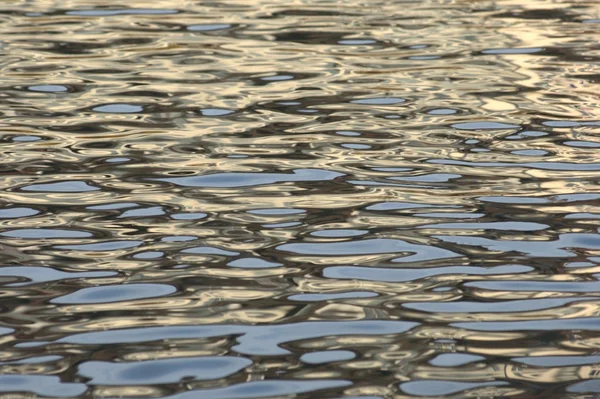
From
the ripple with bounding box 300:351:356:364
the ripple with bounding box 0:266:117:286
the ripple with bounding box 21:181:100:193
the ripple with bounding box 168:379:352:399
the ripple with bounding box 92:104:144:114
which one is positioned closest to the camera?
the ripple with bounding box 168:379:352:399

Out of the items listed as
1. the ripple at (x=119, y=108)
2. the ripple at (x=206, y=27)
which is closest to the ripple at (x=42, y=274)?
the ripple at (x=119, y=108)

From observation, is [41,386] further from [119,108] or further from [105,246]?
[119,108]

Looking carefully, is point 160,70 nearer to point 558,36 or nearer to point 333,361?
point 558,36

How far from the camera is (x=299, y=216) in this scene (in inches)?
214

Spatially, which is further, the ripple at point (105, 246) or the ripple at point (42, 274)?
the ripple at point (105, 246)

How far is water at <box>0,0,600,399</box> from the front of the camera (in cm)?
384

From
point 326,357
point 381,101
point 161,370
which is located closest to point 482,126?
point 381,101

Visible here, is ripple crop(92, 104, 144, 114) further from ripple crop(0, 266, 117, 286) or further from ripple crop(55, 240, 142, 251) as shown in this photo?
ripple crop(0, 266, 117, 286)

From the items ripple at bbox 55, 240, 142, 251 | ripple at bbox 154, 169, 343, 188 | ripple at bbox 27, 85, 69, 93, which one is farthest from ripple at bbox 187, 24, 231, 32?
ripple at bbox 55, 240, 142, 251

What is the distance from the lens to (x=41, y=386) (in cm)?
365

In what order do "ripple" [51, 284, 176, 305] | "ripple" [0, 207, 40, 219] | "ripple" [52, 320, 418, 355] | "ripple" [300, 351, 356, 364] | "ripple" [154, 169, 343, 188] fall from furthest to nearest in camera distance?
"ripple" [154, 169, 343, 188] → "ripple" [0, 207, 40, 219] → "ripple" [51, 284, 176, 305] → "ripple" [52, 320, 418, 355] → "ripple" [300, 351, 356, 364]

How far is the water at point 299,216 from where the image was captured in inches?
151

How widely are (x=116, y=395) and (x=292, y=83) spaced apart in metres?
5.04

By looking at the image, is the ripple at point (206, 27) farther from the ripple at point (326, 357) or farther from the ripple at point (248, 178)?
the ripple at point (326, 357)
